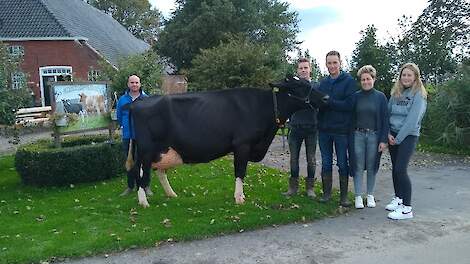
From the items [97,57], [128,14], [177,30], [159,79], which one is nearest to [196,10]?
[177,30]

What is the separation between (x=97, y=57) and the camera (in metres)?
30.7

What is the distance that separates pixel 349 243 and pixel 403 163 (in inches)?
63.9

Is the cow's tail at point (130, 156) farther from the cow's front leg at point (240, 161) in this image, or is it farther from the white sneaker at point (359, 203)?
the white sneaker at point (359, 203)

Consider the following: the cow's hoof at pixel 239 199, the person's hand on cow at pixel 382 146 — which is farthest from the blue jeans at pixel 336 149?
the cow's hoof at pixel 239 199

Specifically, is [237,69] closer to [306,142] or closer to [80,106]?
[80,106]

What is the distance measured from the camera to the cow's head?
7207mm

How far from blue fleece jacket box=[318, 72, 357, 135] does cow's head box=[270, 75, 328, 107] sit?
16 centimetres

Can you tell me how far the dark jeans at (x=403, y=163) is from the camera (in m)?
6.73

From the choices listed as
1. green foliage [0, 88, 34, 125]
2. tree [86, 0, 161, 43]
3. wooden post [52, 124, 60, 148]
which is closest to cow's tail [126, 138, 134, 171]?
wooden post [52, 124, 60, 148]

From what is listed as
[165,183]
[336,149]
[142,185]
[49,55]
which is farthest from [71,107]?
[49,55]

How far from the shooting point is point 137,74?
804 inches

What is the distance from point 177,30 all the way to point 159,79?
511 inches

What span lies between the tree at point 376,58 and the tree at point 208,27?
561 inches

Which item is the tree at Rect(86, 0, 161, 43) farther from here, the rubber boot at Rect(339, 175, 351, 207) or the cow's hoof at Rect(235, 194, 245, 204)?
the rubber boot at Rect(339, 175, 351, 207)
